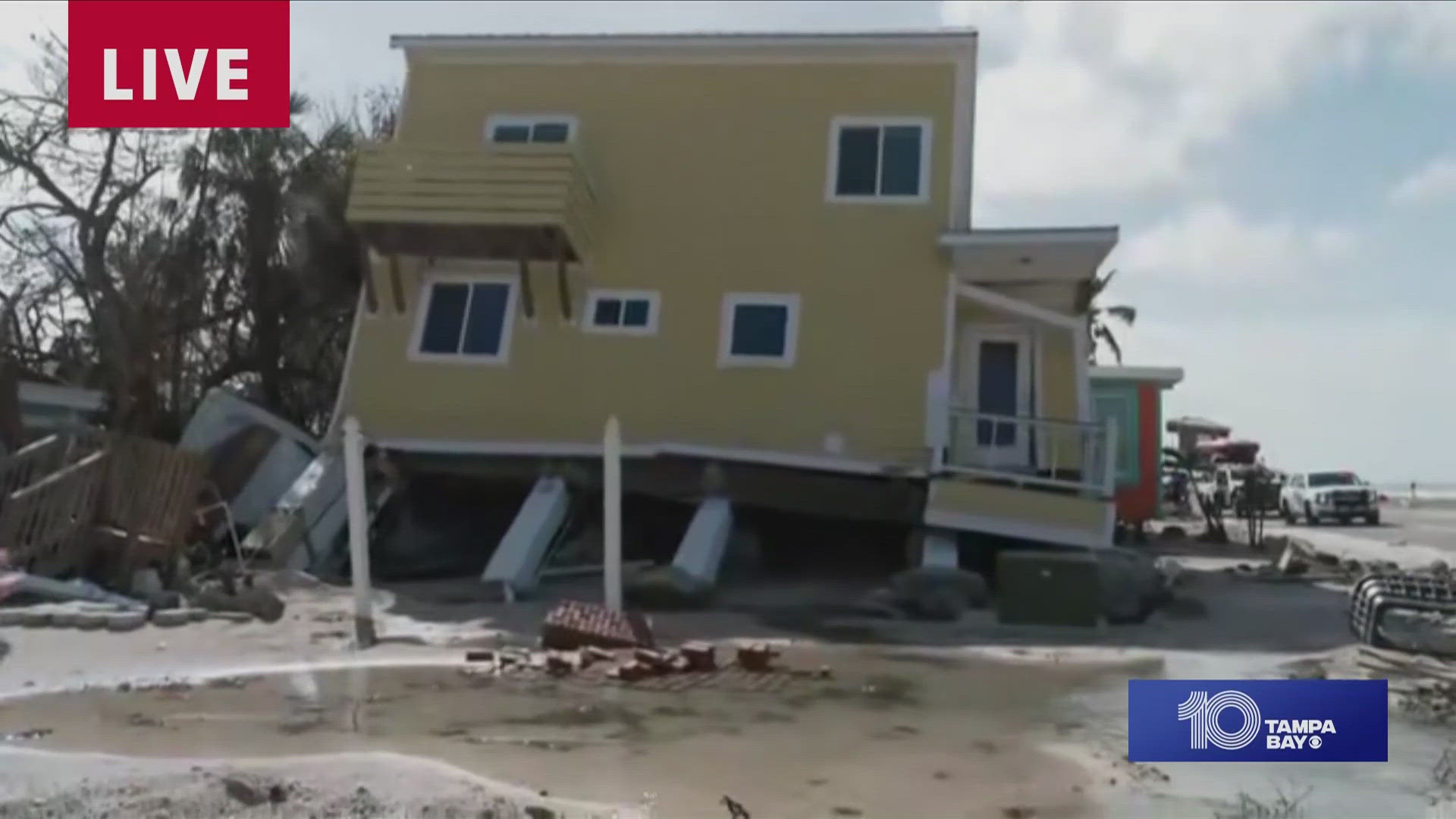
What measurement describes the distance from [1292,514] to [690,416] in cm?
3063

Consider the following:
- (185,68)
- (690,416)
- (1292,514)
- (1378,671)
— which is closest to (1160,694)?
(1378,671)

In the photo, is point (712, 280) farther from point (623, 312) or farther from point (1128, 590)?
point (1128, 590)

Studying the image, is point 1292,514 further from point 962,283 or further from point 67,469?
point 67,469

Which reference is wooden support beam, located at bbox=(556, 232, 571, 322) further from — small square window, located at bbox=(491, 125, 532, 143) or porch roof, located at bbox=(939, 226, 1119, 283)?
porch roof, located at bbox=(939, 226, 1119, 283)

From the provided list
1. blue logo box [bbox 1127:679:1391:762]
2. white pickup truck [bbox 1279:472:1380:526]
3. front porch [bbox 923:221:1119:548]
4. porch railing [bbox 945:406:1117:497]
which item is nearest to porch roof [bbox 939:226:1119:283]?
front porch [bbox 923:221:1119:548]

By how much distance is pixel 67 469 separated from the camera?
16.1 m

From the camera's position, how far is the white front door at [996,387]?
20.6 metres

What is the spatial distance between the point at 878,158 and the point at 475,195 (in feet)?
17.6

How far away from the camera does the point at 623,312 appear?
67.5ft

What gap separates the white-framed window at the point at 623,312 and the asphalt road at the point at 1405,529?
58.8ft

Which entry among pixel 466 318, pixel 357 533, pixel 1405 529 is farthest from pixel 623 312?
pixel 1405 529

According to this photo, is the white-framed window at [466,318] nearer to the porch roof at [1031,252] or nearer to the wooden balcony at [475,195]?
the wooden balcony at [475,195]

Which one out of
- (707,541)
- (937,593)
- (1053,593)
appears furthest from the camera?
(707,541)

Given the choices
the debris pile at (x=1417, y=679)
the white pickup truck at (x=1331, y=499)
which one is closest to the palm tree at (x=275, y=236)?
the debris pile at (x=1417, y=679)
